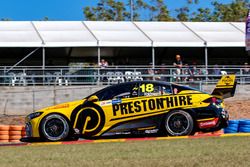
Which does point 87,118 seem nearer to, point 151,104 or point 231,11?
point 151,104

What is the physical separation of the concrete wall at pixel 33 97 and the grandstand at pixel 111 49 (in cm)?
69

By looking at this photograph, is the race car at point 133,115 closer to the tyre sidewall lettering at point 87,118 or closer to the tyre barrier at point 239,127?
the tyre sidewall lettering at point 87,118

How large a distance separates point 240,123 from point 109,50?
57.4 feet

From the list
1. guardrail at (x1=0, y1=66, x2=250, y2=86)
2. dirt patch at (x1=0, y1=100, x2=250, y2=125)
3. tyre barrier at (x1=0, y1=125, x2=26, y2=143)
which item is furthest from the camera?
guardrail at (x1=0, y1=66, x2=250, y2=86)

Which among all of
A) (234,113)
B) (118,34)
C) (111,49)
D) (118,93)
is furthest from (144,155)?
(118,34)

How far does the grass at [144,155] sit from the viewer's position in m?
8.16

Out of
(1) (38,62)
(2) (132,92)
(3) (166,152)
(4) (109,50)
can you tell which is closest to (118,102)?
(2) (132,92)

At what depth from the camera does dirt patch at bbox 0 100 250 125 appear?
2419 centimetres

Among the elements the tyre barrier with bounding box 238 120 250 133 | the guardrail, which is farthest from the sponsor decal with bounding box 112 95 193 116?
the guardrail

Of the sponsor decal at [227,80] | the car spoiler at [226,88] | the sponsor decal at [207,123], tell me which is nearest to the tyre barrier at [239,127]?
the car spoiler at [226,88]

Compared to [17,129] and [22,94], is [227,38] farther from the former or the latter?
[17,129]

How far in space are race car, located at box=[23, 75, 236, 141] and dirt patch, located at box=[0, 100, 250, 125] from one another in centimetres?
1106

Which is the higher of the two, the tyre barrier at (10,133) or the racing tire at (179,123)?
the racing tire at (179,123)

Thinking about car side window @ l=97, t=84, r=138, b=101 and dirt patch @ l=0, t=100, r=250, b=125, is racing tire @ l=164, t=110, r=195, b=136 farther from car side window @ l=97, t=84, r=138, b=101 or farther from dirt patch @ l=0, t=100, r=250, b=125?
dirt patch @ l=0, t=100, r=250, b=125
